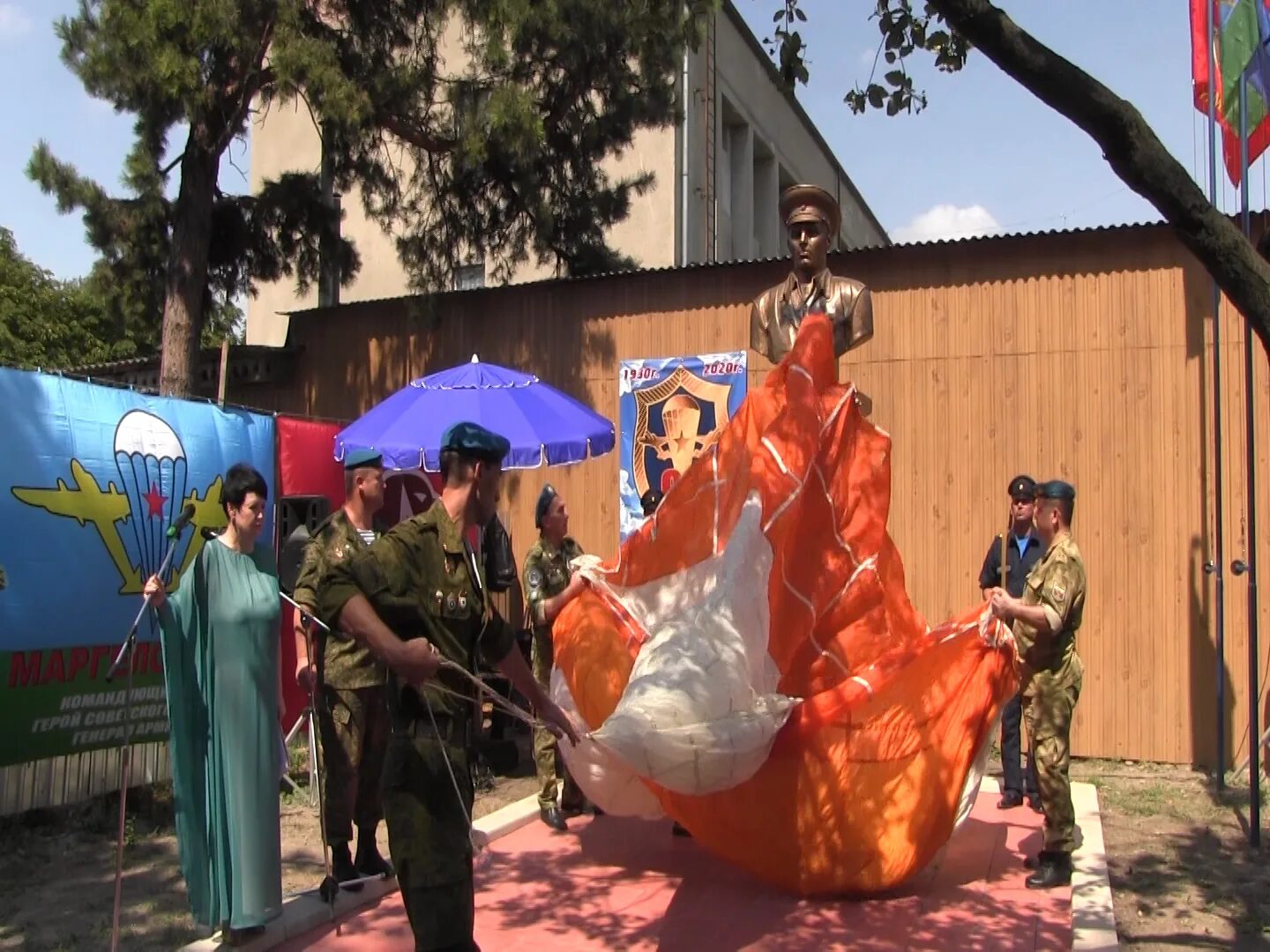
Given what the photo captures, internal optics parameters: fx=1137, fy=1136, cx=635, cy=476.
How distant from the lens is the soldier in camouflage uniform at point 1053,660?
5.19 meters

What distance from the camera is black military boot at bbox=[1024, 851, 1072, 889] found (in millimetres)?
5230

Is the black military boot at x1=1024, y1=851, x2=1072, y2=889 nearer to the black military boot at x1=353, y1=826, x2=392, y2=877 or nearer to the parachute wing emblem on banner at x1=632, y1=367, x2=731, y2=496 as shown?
the black military boot at x1=353, y1=826, x2=392, y2=877

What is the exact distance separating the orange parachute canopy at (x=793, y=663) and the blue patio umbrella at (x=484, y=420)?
7.50ft

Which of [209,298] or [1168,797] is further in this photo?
[209,298]

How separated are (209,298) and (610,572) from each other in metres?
6.86

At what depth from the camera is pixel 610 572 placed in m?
5.64

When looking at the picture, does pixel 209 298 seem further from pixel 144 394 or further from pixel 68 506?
pixel 68 506

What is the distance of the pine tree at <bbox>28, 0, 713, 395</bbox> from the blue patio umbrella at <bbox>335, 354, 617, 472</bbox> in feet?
8.19

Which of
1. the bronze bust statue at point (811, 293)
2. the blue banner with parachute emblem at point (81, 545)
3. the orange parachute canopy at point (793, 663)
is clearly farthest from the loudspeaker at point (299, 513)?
the bronze bust statue at point (811, 293)

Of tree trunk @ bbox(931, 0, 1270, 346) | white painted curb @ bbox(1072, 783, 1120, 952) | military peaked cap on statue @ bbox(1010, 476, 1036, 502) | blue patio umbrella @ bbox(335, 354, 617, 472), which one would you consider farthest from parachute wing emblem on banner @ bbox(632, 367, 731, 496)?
tree trunk @ bbox(931, 0, 1270, 346)

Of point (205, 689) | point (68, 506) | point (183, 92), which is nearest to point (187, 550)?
point (68, 506)

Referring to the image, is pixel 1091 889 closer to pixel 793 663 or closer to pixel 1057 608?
pixel 1057 608

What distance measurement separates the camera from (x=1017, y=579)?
700 cm

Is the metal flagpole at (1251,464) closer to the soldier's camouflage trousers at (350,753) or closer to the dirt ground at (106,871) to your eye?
the dirt ground at (106,871)
